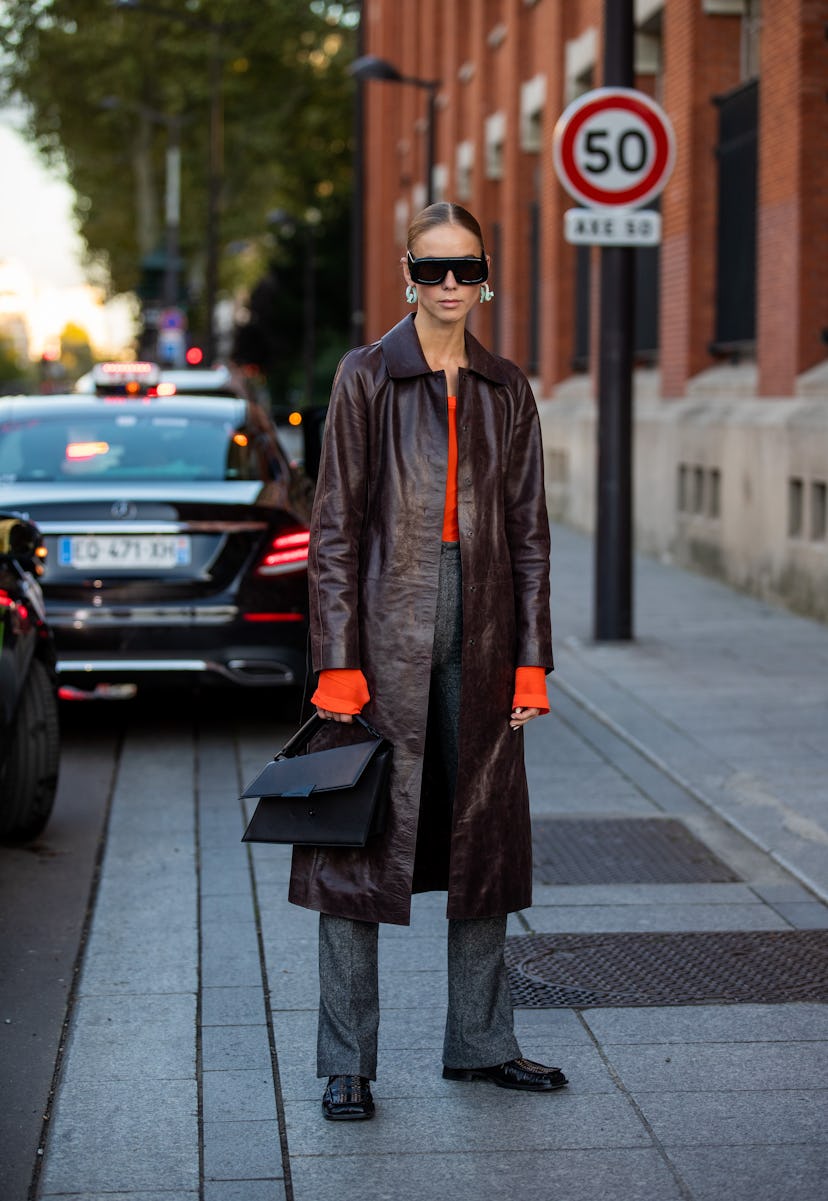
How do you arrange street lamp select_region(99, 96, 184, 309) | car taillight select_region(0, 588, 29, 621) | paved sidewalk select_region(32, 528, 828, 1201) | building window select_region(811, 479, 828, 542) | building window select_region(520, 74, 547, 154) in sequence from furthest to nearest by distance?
street lamp select_region(99, 96, 184, 309), building window select_region(520, 74, 547, 154), building window select_region(811, 479, 828, 542), car taillight select_region(0, 588, 29, 621), paved sidewalk select_region(32, 528, 828, 1201)

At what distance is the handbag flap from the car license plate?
4.48m

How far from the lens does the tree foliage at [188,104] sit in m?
61.8

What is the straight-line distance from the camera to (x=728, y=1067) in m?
4.54

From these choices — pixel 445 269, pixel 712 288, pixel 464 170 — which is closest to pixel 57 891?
pixel 445 269

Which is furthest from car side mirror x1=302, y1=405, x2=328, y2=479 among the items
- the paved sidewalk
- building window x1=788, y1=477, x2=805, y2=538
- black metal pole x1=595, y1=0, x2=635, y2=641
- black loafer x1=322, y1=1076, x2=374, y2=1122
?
building window x1=788, y1=477, x2=805, y2=538

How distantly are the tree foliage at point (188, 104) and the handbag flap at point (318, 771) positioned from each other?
185 feet

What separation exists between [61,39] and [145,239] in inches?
268

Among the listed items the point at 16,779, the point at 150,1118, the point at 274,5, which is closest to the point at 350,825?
the point at 150,1118

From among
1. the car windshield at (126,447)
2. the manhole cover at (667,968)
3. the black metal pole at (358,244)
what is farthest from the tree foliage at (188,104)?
the manhole cover at (667,968)

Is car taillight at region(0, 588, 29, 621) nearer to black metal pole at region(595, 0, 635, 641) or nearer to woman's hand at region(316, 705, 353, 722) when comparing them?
woman's hand at region(316, 705, 353, 722)

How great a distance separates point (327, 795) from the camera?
413cm

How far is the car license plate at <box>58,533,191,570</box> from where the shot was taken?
28.2 feet

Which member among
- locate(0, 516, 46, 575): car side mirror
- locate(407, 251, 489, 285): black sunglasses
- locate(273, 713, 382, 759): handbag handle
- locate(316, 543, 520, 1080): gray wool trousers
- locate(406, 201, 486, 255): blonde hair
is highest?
locate(406, 201, 486, 255): blonde hair

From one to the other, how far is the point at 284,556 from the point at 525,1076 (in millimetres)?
4526
